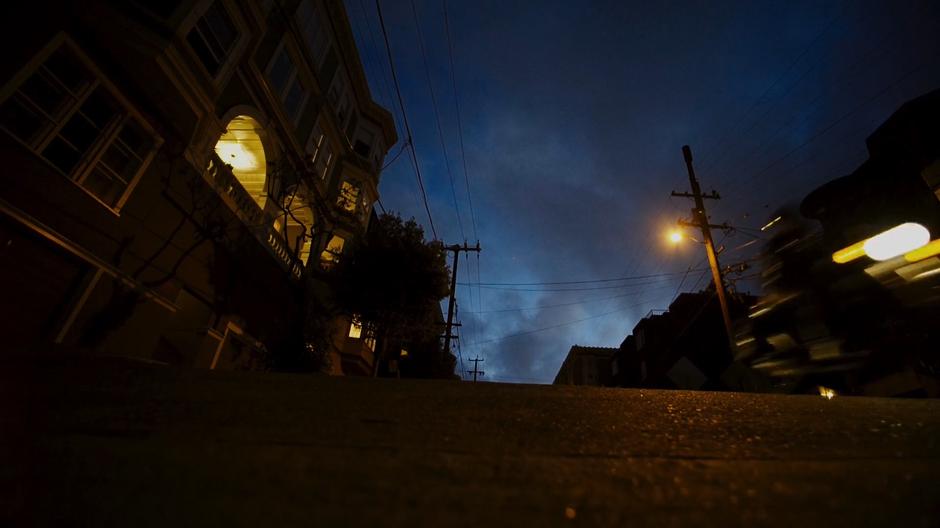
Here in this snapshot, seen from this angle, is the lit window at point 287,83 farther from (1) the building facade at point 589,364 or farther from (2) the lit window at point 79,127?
(1) the building facade at point 589,364

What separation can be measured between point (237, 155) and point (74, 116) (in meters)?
5.86

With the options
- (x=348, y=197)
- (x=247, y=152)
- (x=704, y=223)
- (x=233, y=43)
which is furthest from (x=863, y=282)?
(x=348, y=197)

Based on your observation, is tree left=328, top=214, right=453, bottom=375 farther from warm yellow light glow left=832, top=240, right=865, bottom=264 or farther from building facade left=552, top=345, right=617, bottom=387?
building facade left=552, top=345, right=617, bottom=387

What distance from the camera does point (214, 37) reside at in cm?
880

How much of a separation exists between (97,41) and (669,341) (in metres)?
32.1

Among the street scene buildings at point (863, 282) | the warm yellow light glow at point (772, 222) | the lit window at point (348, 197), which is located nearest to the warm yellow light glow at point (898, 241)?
the street scene buildings at point (863, 282)

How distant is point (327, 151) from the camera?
15.9 metres

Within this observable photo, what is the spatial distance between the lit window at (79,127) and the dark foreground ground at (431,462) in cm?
698

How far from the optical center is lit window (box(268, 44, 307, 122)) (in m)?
12.2

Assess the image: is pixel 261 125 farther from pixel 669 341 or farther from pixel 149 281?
pixel 669 341

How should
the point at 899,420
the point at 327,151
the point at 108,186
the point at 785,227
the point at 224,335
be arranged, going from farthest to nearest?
the point at 327,151
the point at 224,335
the point at 108,186
the point at 785,227
the point at 899,420

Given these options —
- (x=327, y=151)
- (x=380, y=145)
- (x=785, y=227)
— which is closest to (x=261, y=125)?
(x=327, y=151)

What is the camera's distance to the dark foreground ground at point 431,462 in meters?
0.68

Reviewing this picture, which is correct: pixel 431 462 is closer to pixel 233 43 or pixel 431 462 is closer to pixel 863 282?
pixel 863 282
